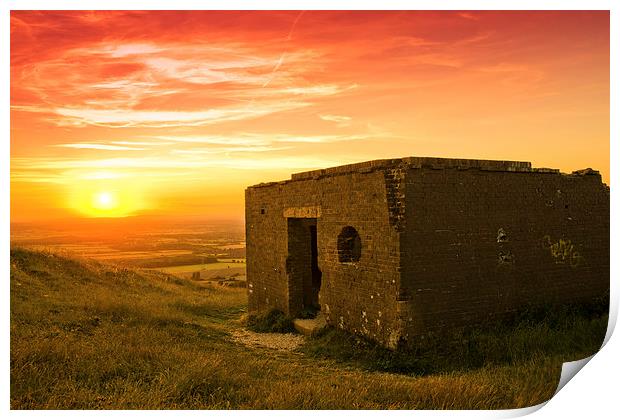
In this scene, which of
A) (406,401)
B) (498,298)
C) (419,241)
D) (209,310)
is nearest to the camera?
(406,401)

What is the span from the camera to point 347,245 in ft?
29.3

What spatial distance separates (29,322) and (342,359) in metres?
5.39

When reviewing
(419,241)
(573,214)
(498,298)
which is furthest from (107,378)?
(573,214)

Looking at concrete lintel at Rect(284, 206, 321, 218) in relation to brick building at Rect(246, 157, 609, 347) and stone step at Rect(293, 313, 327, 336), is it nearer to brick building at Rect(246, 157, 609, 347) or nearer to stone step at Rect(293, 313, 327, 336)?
brick building at Rect(246, 157, 609, 347)

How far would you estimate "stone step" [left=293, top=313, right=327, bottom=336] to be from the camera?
374 inches

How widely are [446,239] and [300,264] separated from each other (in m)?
3.71

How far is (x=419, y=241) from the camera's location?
24.8ft

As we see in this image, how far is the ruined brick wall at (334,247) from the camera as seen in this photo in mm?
7789

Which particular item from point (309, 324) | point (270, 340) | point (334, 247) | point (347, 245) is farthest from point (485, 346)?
point (270, 340)

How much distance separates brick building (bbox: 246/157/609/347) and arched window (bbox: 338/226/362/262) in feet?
0.06

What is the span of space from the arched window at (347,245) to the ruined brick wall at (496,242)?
151cm

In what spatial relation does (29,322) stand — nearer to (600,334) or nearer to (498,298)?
(498,298)

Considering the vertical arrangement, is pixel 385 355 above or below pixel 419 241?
below

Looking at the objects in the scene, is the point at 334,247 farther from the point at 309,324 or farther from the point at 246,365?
the point at 246,365
